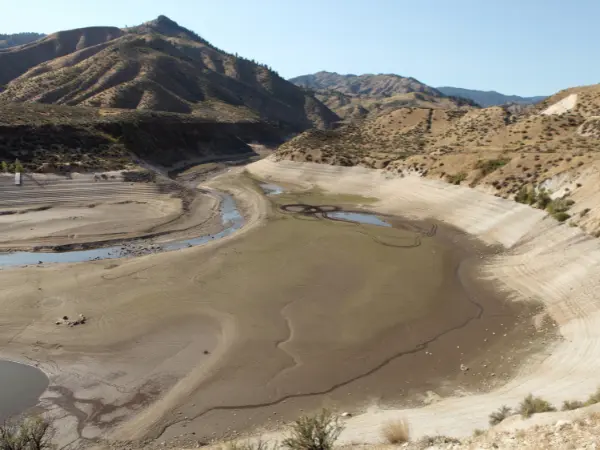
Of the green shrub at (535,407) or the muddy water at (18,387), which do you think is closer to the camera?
the green shrub at (535,407)

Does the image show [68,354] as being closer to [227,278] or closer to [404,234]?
[227,278]

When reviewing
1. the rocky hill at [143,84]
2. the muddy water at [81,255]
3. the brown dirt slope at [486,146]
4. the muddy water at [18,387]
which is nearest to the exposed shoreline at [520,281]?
the brown dirt slope at [486,146]

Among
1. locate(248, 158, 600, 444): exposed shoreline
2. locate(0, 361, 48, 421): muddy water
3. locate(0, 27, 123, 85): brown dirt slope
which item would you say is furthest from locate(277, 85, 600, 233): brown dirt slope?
locate(0, 27, 123, 85): brown dirt slope

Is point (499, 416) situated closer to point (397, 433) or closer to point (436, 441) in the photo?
point (436, 441)

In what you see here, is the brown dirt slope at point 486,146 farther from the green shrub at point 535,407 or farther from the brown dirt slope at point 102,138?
the brown dirt slope at point 102,138

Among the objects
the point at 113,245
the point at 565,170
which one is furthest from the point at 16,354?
the point at 565,170

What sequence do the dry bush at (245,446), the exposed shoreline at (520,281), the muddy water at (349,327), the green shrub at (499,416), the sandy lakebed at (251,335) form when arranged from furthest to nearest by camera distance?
the muddy water at (349,327) → the sandy lakebed at (251,335) → the exposed shoreline at (520,281) → the green shrub at (499,416) → the dry bush at (245,446)

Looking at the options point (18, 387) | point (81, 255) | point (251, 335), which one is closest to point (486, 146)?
point (251, 335)
